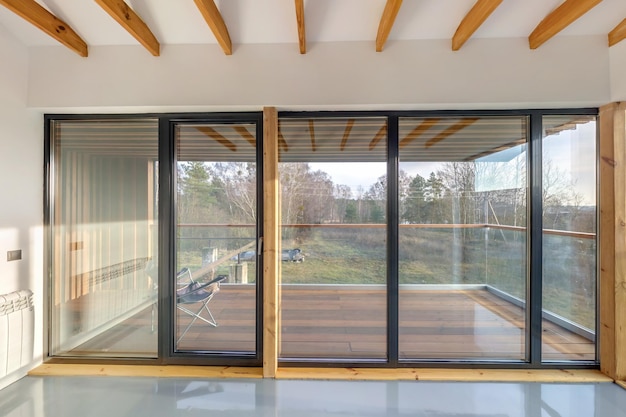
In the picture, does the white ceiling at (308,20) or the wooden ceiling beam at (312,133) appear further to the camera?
the wooden ceiling beam at (312,133)

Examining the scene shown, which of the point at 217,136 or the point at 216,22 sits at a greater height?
the point at 216,22

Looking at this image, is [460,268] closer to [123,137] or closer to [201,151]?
[201,151]

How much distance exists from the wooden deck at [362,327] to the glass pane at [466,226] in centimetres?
1

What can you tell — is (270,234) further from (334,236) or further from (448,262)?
(448,262)

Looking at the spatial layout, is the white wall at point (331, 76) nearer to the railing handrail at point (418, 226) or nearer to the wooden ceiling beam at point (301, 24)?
the wooden ceiling beam at point (301, 24)

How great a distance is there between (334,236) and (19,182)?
262 cm

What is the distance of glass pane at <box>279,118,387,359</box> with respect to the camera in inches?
95.5

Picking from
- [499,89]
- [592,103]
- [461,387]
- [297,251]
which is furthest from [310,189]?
[592,103]

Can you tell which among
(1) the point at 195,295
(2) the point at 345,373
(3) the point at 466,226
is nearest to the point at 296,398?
(2) the point at 345,373

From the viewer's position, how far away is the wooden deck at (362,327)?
95.2 inches

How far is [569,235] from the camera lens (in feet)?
7.80

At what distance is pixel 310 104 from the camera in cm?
225

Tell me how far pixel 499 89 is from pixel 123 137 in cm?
323

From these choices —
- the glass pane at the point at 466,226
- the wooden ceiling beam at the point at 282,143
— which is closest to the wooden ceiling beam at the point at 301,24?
the wooden ceiling beam at the point at 282,143
